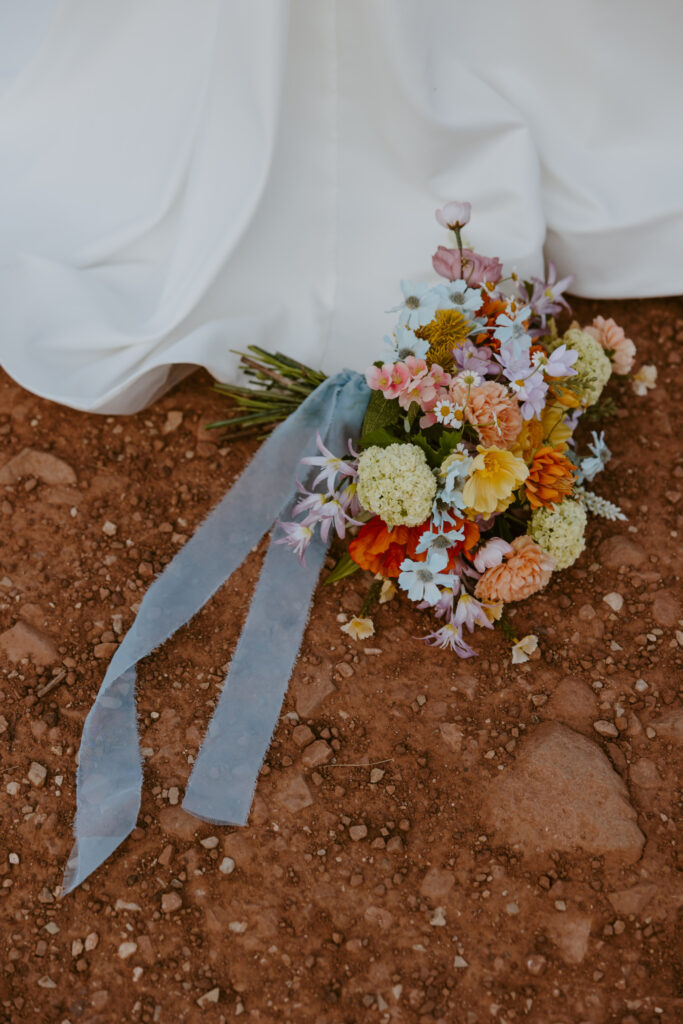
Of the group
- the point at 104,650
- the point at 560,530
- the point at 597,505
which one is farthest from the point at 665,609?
the point at 104,650

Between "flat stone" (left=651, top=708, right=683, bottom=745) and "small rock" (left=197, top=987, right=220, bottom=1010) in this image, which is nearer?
"small rock" (left=197, top=987, right=220, bottom=1010)

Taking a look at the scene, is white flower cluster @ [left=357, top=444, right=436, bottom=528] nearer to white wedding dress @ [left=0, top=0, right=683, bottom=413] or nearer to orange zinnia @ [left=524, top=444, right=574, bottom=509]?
orange zinnia @ [left=524, top=444, right=574, bottom=509]

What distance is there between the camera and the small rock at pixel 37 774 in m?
1.87

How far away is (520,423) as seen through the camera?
1.80 metres

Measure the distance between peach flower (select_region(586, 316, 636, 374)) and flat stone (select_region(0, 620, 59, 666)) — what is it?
1.58 metres

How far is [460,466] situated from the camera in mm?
1747

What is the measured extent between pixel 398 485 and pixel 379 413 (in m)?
0.36

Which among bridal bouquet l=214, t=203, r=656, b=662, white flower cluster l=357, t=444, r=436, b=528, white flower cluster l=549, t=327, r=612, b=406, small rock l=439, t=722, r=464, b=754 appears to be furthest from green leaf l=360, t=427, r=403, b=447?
small rock l=439, t=722, r=464, b=754

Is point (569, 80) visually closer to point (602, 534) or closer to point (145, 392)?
point (602, 534)

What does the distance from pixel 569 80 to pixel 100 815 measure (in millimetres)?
2211

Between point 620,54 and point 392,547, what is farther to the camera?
point 620,54

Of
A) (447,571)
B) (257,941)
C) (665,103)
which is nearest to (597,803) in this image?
(447,571)

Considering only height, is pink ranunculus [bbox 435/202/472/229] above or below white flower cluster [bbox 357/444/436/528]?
above

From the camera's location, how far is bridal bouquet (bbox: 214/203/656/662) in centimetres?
176
